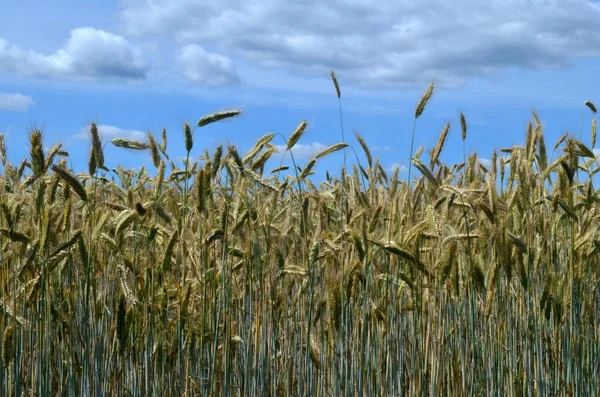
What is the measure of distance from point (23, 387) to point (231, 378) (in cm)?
75

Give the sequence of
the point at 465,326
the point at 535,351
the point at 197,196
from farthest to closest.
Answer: the point at 535,351
the point at 465,326
the point at 197,196

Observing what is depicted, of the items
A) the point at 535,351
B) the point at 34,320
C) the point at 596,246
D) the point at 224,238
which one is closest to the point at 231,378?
the point at 224,238

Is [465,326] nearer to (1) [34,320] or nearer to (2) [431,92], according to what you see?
(2) [431,92]

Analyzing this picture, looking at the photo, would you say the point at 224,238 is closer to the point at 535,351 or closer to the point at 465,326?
the point at 465,326

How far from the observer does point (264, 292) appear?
2545mm

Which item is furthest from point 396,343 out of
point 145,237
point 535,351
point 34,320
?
point 34,320

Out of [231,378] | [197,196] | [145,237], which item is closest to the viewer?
[197,196]

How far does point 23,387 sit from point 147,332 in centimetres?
59

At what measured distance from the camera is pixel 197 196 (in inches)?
90.4

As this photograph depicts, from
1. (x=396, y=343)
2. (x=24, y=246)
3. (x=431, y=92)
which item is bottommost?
(x=396, y=343)

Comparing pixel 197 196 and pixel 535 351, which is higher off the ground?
pixel 197 196

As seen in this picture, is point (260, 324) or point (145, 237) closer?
point (145, 237)

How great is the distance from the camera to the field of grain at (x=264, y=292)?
7.81 feet

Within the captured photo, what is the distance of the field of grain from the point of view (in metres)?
2.38
